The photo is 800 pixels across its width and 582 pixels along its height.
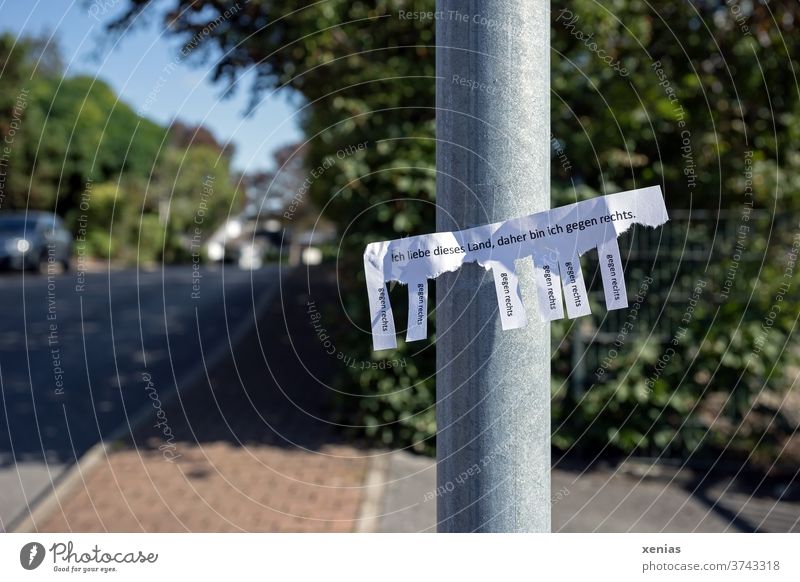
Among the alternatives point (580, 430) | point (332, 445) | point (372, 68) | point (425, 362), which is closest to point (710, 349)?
point (580, 430)

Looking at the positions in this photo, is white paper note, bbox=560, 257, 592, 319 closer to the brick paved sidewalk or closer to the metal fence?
the brick paved sidewalk

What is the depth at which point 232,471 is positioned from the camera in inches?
248

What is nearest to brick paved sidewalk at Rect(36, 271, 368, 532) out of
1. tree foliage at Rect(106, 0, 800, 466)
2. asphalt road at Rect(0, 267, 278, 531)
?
asphalt road at Rect(0, 267, 278, 531)

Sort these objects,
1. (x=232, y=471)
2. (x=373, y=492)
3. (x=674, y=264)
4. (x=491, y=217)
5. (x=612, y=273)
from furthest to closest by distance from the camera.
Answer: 1. (x=674, y=264)
2. (x=232, y=471)
3. (x=373, y=492)
4. (x=612, y=273)
5. (x=491, y=217)

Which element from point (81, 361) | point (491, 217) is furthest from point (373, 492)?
point (81, 361)

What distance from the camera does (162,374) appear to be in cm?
981

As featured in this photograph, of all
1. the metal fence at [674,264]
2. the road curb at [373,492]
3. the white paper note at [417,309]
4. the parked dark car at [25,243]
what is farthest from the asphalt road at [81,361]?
the parked dark car at [25,243]

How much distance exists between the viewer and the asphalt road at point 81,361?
6.86 metres

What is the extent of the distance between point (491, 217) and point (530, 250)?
0.36ft

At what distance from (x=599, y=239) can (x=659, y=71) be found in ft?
17.7

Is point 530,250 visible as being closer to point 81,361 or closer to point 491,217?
point 491,217

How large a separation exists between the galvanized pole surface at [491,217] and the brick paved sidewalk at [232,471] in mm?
2510

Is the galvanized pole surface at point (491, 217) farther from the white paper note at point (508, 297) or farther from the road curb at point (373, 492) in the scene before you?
the road curb at point (373, 492)
